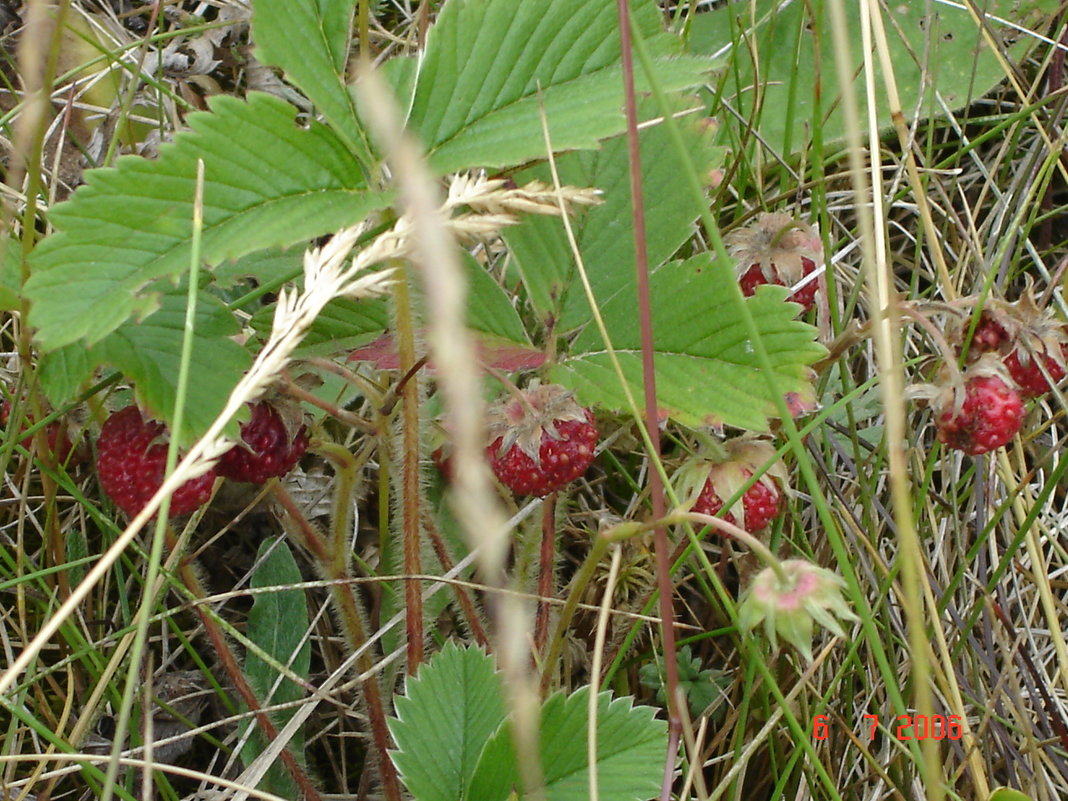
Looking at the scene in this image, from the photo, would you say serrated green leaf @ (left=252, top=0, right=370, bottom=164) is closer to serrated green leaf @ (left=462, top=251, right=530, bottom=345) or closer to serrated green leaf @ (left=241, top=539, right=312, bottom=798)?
serrated green leaf @ (left=462, top=251, right=530, bottom=345)

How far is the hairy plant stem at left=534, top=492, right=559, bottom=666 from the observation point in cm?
136

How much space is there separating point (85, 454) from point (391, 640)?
1.67 ft

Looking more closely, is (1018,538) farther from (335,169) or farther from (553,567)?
(335,169)

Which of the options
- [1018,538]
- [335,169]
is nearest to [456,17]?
[335,169]

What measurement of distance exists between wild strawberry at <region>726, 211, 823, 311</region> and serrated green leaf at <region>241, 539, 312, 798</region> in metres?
0.75

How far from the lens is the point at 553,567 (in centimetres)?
140

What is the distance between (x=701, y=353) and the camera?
1.25 m

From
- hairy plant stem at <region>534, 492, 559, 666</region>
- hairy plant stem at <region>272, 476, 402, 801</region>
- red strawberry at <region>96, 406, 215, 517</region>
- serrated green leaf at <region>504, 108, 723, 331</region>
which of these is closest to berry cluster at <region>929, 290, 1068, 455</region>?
serrated green leaf at <region>504, 108, 723, 331</region>

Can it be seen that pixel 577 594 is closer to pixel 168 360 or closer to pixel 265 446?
pixel 265 446

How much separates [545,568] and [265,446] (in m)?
0.43

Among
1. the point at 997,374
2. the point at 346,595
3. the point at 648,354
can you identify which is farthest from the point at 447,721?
the point at 997,374

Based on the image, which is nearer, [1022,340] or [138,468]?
[138,468]
